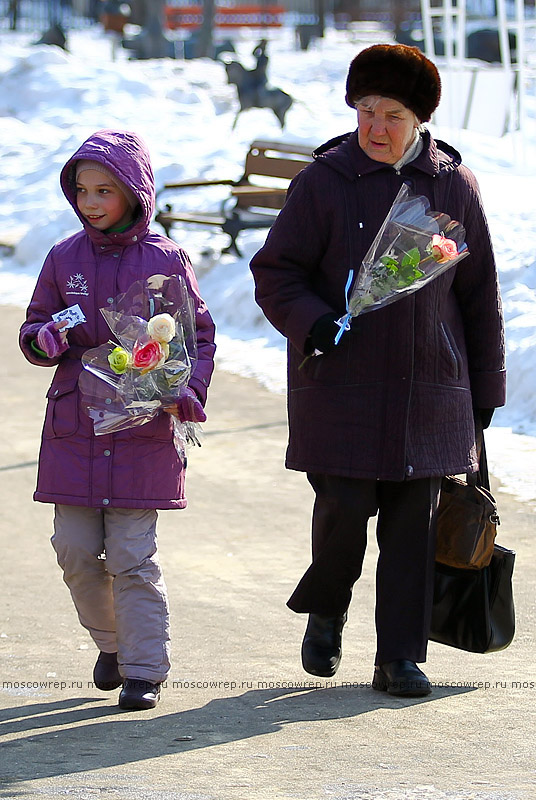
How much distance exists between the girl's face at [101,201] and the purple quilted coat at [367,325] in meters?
0.42

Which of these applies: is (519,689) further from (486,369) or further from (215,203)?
(215,203)

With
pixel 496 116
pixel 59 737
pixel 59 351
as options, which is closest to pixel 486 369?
A: pixel 59 351

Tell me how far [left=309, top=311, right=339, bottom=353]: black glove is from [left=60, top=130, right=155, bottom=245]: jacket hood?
60cm

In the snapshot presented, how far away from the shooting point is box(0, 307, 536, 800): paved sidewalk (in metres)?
3.17

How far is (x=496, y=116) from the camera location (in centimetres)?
1423

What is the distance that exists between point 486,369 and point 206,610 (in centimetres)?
149

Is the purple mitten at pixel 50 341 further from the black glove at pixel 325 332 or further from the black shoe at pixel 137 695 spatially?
the black shoe at pixel 137 695

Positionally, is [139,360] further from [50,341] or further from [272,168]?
[272,168]

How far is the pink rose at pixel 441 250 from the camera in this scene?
3.66 meters

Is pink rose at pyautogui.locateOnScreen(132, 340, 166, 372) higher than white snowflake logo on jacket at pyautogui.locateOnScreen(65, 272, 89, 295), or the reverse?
white snowflake logo on jacket at pyautogui.locateOnScreen(65, 272, 89, 295)

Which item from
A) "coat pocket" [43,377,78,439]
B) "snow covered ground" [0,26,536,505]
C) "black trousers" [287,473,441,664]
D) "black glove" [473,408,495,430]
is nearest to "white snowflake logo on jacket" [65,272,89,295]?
"coat pocket" [43,377,78,439]

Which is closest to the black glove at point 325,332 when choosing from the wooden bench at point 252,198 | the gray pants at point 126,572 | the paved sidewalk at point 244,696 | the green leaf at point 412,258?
the green leaf at point 412,258

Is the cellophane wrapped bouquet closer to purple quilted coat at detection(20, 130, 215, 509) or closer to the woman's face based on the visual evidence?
purple quilted coat at detection(20, 130, 215, 509)

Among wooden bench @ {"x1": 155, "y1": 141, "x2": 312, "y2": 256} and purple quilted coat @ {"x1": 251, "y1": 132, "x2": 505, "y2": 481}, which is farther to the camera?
wooden bench @ {"x1": 155, "y1": 141, "x2": 312, "y2": 256}
